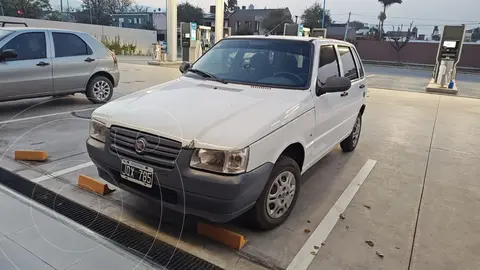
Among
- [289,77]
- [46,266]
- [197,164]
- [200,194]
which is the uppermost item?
[289,77]

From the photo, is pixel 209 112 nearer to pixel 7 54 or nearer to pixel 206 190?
pixel 206 190

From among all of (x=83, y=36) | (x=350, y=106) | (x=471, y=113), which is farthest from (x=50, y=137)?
(x=471, y=113)

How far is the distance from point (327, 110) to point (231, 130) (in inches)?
60.8

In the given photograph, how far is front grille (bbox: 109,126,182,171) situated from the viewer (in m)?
2.46

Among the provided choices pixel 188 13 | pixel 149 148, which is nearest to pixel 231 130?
pixel 149 148

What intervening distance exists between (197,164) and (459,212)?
9.28ft

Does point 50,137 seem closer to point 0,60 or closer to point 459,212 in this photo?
point 0,60

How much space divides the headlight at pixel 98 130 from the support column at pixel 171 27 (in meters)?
17.4

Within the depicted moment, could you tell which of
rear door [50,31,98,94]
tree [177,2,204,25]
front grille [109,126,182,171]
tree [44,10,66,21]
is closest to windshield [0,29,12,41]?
rear door [50,31,98,94]

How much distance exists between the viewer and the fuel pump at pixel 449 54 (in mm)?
13297

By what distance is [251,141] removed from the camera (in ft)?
7.97

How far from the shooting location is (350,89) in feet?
14.3

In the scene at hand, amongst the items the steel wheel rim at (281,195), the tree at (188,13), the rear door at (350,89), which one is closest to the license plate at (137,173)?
the steel wheel rim at (281,195)

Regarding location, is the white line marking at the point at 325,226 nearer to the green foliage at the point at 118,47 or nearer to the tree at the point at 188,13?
the green foliage at the point at 118,47
